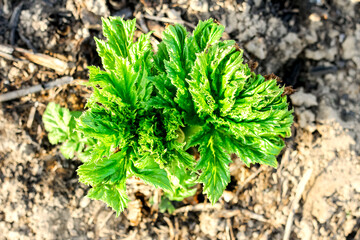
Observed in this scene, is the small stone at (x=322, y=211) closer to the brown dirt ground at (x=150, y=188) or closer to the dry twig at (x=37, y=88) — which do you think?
the brown dirt ground at (x=150, y=188)

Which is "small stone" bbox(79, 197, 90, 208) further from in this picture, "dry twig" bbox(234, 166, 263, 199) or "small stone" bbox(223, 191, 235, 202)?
"dry twig" bbox(234, 166, 263, 199)

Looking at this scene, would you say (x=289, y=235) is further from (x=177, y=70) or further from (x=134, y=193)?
(x=177, y=70)

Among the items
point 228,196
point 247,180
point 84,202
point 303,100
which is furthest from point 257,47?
point 84,202

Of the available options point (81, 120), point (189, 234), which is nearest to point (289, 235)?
point (189, 234)

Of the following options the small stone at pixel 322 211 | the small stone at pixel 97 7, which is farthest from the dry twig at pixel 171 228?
the small stone at pixel 97 7

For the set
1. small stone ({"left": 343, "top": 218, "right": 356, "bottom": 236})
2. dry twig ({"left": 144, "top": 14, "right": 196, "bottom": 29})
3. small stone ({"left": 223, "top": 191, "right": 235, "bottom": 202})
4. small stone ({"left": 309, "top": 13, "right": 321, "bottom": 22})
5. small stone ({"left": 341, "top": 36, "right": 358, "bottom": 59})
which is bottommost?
small stone ({"left": 223, "top": 191, "right": 235, "bottom": 202})

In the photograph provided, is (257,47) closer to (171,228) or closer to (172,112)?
(172,112)

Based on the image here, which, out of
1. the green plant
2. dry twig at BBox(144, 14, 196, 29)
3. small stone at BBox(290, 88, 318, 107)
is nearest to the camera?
the green plant

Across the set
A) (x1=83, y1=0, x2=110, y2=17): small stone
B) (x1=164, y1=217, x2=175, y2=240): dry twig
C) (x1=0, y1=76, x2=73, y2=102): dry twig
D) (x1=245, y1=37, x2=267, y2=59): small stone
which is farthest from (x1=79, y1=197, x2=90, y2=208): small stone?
(x1=245, y1=37, x2=267, y2=59): small stone
